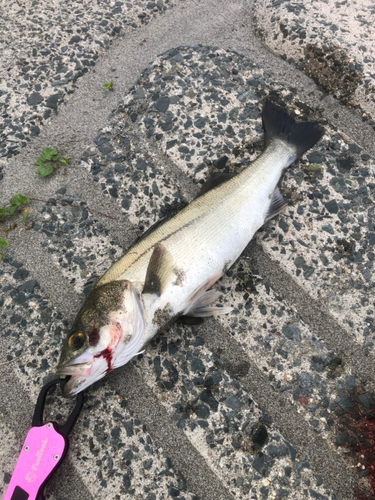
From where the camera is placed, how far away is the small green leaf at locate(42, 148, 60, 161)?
291 centimetres

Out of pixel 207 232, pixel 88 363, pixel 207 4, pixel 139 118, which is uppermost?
pixel 207 4

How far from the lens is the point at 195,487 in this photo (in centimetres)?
222

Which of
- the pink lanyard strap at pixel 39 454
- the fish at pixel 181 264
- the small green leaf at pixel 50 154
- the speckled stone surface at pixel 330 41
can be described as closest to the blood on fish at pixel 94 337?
the fish at pixel 181 264

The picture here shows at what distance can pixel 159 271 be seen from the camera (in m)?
2.37

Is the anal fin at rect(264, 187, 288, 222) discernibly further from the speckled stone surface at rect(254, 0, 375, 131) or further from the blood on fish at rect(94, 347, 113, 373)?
the blood on fish at rect(94, 347, 113, 373)

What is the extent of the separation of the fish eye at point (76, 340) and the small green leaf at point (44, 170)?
1361 millimetres

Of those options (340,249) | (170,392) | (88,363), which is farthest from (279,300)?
(88,363)

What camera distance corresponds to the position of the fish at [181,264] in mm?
2211

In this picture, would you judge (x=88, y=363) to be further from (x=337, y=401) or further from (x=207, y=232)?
(x=337, y=401)

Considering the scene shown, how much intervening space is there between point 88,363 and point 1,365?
0.74m

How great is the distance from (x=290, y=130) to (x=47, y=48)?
7.42 feet

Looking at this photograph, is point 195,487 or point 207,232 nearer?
point 195,487

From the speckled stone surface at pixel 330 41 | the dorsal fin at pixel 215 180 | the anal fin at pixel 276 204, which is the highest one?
the speckled stone surface at pixel 330 41

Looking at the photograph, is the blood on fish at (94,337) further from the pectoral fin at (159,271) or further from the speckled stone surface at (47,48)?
the speckled stone surface at (47,48)
